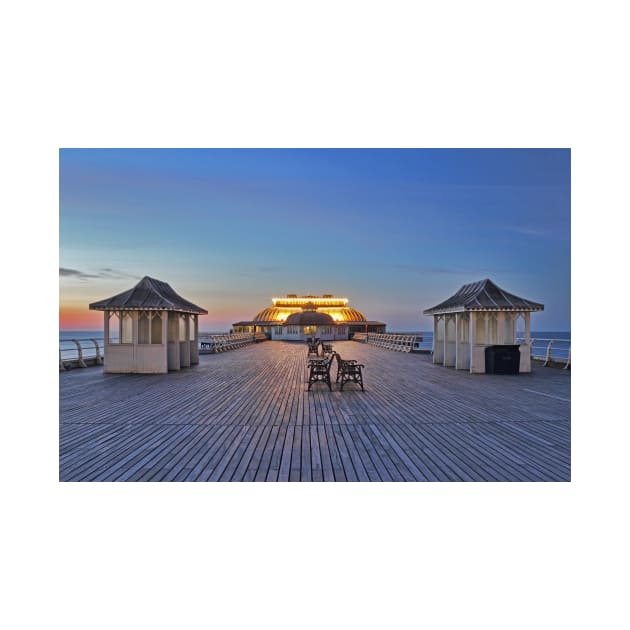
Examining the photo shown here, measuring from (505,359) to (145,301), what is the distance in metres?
11.1

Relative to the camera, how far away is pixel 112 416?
6938 millimetres

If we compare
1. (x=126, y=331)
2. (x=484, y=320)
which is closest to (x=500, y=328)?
(x=484, y=320)

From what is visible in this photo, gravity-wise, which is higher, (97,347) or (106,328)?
(106,328)

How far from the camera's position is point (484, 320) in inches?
522

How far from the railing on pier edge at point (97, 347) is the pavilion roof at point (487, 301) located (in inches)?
456

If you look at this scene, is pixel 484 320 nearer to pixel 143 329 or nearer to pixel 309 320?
pixel 143 329

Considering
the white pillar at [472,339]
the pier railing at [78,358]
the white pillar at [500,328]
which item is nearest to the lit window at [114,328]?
the pier railing at [78,358]

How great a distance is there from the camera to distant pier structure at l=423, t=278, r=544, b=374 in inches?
496

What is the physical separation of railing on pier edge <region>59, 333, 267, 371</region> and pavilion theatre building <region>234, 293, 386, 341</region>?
318 centimetres

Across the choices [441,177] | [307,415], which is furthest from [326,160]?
[307,415]

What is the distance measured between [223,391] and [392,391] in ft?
12.9

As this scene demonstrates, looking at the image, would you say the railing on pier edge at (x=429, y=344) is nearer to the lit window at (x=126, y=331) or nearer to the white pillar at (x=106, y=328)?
the lit window at (x=126, y=331)
